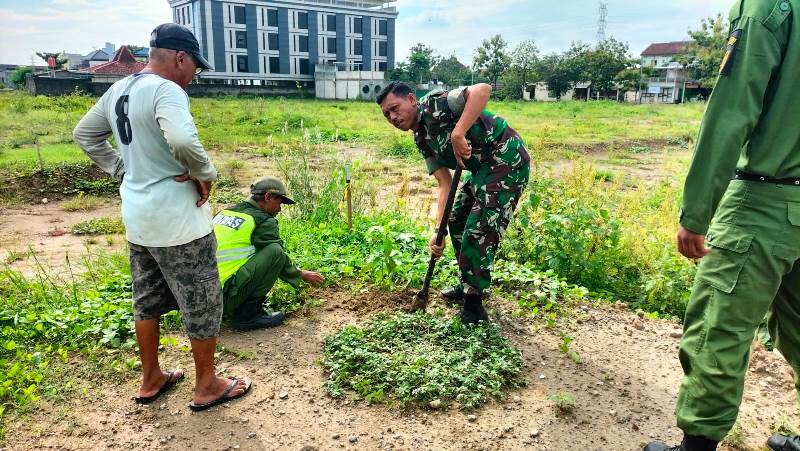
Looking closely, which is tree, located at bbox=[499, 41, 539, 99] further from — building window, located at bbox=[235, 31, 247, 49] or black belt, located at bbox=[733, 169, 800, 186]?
black belt, located at bbox=[733, 169, 800, 186]

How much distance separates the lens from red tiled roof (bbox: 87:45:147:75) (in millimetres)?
36156

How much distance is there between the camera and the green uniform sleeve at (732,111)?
1.86 m

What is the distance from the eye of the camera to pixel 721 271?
6.59ft

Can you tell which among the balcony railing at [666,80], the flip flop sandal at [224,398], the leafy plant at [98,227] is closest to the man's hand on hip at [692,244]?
the flip flop sandal at [224,398]

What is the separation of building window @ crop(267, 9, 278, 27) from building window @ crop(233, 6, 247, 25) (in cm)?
229

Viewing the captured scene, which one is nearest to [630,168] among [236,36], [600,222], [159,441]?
[600,222]

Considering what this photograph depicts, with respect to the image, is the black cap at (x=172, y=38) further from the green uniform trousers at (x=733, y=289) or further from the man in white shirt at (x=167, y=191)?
the green uniform trousers at (x=733, y=289)

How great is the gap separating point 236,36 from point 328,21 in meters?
9.21

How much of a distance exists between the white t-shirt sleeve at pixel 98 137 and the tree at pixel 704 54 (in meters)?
34.8

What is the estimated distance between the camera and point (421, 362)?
3.06 meters

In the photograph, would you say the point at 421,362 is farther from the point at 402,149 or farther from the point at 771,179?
the point at 402,149

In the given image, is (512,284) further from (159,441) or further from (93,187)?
(93,187)

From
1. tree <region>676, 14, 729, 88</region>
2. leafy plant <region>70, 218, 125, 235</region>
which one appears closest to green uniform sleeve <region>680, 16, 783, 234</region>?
leafy plant <region>70, 218, 125, 235</region>

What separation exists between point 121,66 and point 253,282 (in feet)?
138
